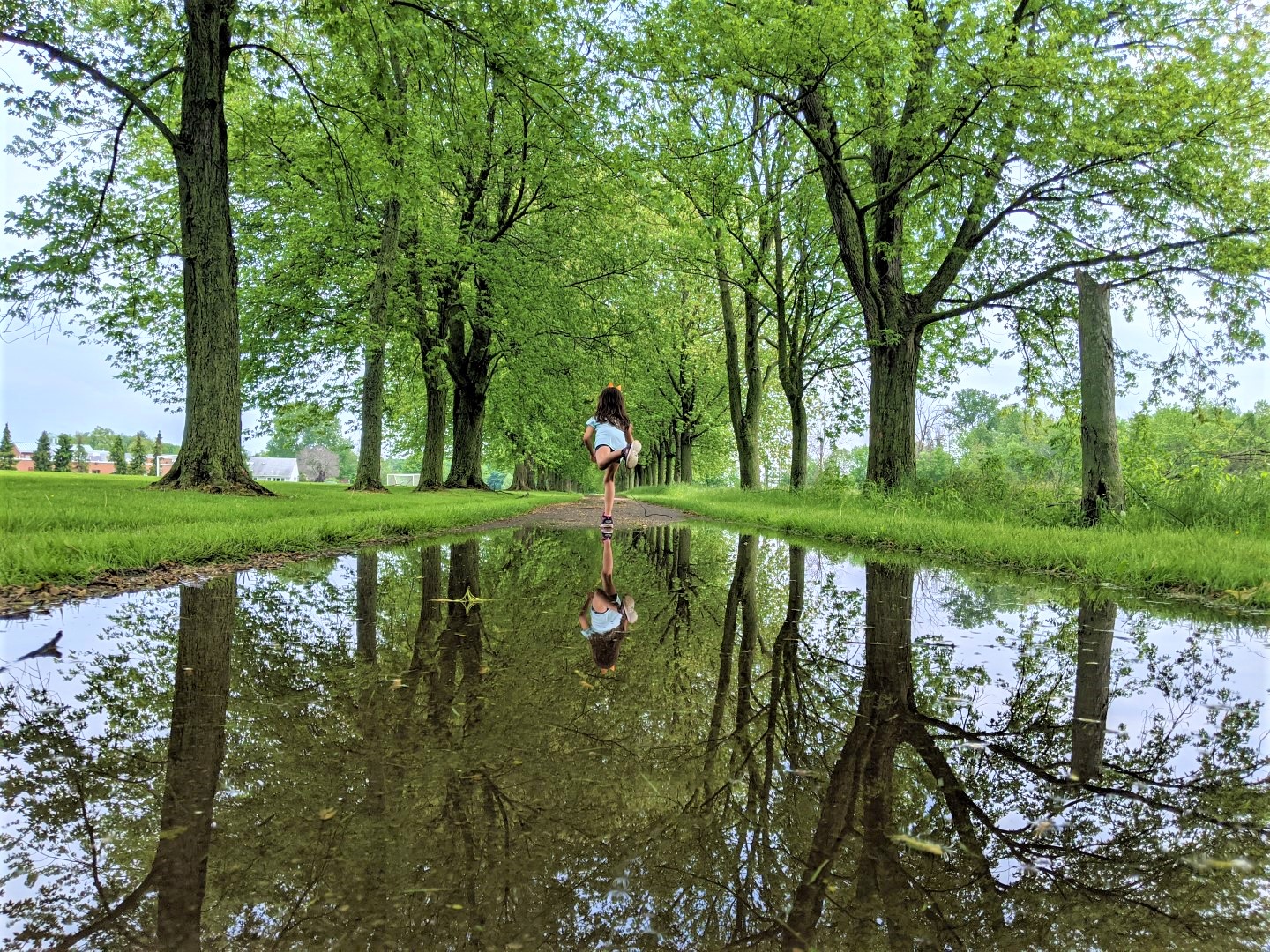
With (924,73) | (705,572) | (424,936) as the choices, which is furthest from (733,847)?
(924,73)

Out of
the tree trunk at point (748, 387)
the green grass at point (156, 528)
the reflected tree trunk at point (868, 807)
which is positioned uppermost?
the tree trunk at point (748, 387)

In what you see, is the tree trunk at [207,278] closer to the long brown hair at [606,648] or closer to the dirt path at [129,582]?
the dirt path at [129,582]

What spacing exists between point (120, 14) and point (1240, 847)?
16314 millimetres

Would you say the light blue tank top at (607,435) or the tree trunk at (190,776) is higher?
the light blue tank top at (607,435)

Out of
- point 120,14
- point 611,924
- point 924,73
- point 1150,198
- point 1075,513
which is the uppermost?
point 120,14

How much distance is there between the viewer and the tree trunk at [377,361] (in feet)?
47.5

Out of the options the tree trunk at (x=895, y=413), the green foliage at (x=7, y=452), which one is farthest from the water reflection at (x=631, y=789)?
the green foliage at (x=7, y=452)

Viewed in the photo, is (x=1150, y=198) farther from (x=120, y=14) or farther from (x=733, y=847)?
(x=120, y=14)

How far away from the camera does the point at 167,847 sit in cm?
139

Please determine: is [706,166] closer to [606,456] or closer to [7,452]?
[606,456]

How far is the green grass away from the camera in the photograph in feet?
13.9

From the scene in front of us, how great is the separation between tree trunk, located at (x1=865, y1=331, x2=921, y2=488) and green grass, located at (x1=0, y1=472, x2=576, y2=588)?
738cm

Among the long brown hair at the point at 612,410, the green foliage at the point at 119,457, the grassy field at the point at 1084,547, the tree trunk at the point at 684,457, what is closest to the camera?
the grassy field at the point at 1084,547

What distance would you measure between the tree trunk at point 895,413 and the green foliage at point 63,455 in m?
59.9
